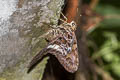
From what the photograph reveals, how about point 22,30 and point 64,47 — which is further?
point 64,47

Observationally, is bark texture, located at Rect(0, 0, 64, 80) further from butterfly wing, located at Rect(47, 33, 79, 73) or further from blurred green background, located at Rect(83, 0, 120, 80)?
blurred green background, located at Rect(83, 0, 120, 80)

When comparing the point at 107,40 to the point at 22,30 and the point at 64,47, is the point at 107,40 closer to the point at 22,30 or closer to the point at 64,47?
the point at 64,47

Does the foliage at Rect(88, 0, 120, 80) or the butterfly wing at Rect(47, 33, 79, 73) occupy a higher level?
the butterfly wing at Rect(47, 33, 79, 73)

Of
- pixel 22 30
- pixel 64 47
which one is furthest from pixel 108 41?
pixel 22 30

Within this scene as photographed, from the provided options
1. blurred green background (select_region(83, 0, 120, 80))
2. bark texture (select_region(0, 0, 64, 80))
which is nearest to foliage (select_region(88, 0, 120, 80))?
blurred green background (select_region(83, 0, 120, 80))

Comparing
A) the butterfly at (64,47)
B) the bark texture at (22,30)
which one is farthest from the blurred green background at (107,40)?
the bark texture at (22,30)
